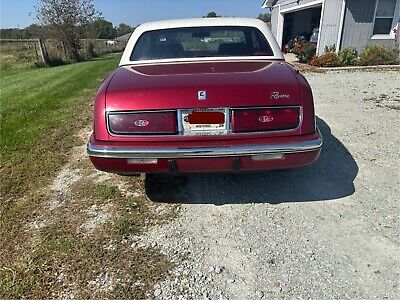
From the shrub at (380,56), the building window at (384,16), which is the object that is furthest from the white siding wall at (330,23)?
the shrub at (380,56)

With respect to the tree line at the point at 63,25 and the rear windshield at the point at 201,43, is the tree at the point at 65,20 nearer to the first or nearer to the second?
the tree line at the point at 63,25

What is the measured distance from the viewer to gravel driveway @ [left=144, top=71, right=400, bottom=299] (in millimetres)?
2082

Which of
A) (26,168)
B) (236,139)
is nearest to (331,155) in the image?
(236,139)

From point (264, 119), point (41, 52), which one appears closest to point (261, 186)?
point (264, 119)

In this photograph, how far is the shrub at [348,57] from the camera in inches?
487

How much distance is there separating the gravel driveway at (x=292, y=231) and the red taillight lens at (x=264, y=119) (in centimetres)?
81

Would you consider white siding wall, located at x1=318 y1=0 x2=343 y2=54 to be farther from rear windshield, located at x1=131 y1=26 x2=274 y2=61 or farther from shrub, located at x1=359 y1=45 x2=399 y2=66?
rear windshield, located at x1=131 y1=26 x2=274 y2=61

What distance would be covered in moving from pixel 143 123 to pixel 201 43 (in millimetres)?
1643

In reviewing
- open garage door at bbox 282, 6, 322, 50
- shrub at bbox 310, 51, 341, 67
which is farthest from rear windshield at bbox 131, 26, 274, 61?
open garage door at bbox 282, 6, 322, 50

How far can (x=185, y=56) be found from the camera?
11.3ft

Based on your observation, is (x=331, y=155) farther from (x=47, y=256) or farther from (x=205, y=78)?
(x=47, y=256)

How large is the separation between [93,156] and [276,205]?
1.66 metres

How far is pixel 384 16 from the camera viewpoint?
492 inches

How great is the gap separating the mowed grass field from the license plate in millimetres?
849
